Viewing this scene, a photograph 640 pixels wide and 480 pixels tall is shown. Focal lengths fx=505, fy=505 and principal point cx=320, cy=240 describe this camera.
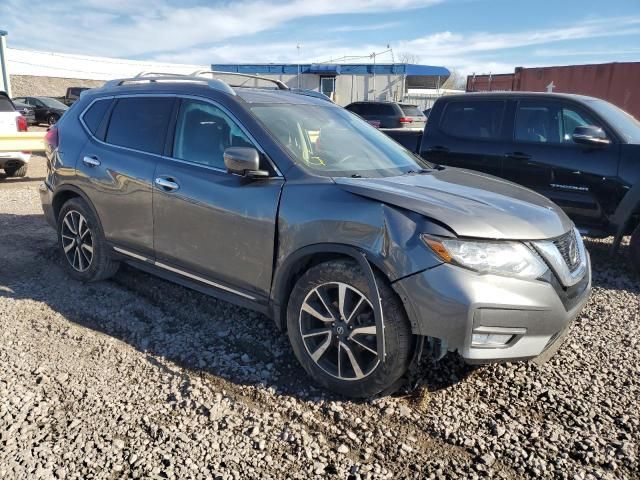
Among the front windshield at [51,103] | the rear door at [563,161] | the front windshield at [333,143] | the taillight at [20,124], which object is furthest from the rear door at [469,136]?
the front windshield at [51,103]

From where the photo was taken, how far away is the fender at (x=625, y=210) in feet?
16.9

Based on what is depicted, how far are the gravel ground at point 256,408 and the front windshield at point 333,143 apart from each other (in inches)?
52.6

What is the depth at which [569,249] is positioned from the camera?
121 inches

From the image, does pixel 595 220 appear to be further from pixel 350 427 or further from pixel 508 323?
pixel 350 427

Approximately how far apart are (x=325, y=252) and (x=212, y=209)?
93 centimetres

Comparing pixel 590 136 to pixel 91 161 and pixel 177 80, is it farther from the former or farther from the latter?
pixel 91 161

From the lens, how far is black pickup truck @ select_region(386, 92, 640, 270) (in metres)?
5.51

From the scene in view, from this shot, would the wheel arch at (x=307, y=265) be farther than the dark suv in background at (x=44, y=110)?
No

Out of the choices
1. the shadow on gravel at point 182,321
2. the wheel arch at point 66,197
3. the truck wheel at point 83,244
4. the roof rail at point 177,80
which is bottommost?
the shadow on gravel at point 182,321

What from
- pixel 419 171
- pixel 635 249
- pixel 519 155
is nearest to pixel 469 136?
pixel 519 155

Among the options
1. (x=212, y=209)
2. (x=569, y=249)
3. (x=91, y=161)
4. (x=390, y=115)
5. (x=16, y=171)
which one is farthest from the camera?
(x=390, y=115)

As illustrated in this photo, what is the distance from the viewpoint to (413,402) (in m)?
2.99

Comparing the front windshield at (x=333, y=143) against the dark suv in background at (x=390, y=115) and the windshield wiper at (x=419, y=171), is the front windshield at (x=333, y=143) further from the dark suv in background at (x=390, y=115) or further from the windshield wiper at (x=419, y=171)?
the dark suv in background at (x=390, y=115)

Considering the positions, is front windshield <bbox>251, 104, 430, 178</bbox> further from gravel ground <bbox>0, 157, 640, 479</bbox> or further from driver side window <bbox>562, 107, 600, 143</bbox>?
driver side window <bbox>562, 107, 600, 143</bbox>
